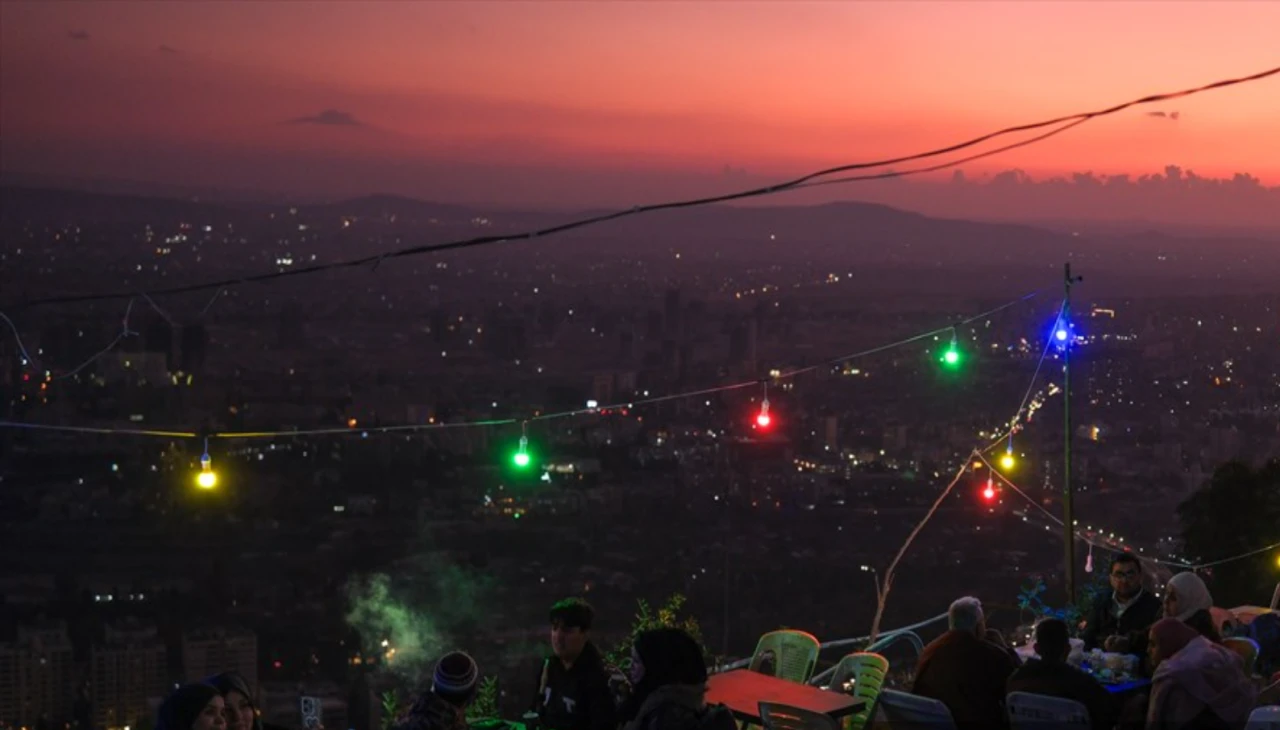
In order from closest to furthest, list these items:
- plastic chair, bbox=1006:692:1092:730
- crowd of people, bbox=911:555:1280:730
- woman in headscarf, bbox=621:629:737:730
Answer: woman in headscarf, bbox=621:629:737:730 < plastic chair, bbox=1006:692:1092:730 < crowd of people, bbox=911:555:1280:730

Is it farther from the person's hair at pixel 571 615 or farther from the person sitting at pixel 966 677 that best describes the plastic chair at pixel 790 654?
the person's hair at pixel 571 615

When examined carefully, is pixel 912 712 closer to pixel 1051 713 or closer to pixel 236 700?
pixel 1051 713

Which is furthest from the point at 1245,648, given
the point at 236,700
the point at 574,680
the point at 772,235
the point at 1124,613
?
the point at 772,235

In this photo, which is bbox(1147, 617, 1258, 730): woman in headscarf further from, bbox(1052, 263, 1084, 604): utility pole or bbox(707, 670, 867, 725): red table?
bbox(1052, 263, 1084, 604): utility pole

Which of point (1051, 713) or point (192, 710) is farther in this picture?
point (1051, 713)

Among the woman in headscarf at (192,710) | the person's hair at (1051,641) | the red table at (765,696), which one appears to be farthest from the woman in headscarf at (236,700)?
the person's hair at (1051,641)

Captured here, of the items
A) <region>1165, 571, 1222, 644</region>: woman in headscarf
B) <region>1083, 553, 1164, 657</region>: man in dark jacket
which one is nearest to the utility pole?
<region>1083, 553, 1164, 657</region>: man in dark jacket
